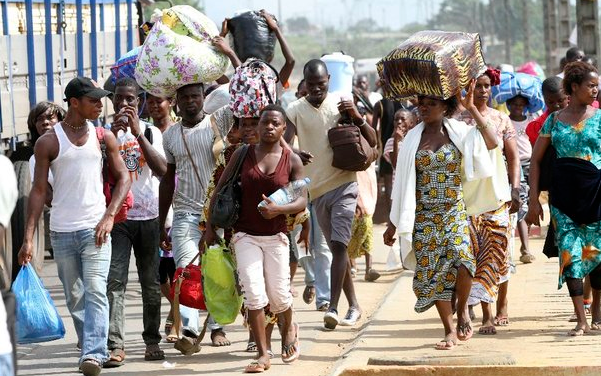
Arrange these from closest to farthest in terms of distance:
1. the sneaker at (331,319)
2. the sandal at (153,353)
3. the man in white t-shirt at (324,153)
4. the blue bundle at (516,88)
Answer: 1. the sandal at (153,353)
2. the sneaker at (331,319)
3. the man in white t-shirt at (324,153)
4. the blue bundle at (516,88)

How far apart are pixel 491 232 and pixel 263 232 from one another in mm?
1800

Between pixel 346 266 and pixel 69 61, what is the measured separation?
5.45m

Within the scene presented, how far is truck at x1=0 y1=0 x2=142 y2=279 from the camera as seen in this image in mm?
13070

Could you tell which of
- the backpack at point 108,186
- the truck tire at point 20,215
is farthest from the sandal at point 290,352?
the truck tire at point 20,215

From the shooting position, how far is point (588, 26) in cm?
2192

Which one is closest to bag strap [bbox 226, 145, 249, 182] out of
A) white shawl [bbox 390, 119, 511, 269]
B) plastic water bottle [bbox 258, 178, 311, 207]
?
plastic water bottle [bbox 258, 178, 311, 207]

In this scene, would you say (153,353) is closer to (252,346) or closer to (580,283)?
(252,346)

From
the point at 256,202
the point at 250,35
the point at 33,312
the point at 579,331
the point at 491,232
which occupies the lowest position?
the point at 579,331

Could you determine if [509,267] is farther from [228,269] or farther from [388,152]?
[388,152]

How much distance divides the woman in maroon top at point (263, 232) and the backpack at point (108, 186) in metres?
0.63

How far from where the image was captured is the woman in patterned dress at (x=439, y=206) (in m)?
9.73

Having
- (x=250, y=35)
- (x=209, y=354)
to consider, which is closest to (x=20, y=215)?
(x=250, y=35)

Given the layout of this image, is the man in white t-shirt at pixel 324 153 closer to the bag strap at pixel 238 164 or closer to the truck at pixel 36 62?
the bag strap at pixel 238 164

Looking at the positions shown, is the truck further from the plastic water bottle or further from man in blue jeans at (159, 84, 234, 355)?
the plastic water bottle
